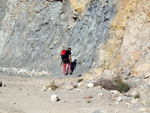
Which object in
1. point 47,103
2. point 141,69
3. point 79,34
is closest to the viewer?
point 47,103

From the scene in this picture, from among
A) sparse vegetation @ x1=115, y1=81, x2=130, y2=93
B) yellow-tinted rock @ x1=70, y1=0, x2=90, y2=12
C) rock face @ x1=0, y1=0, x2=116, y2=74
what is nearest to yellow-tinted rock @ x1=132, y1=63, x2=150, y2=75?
sparse vegetation @ x1=115, y1=81, x2=130, y2=93

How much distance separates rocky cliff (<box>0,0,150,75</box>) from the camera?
9.45m

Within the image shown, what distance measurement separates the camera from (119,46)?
10.4 metres

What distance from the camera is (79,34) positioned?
552 inches

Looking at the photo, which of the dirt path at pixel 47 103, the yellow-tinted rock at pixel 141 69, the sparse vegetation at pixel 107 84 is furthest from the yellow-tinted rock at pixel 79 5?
the dirt path at pixel 47 103

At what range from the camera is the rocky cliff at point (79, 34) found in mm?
9445

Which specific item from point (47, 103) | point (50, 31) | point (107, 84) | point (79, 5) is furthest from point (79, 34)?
point (47, 103)

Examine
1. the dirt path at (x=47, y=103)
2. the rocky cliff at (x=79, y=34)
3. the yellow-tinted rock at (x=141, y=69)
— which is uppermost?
the rocky cliff at (x=79, y=34)

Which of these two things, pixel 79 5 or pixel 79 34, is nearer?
pixel 79 34

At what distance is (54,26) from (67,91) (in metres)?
11.5

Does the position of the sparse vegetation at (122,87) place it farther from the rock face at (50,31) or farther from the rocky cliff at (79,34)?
the rock face at (50,31)

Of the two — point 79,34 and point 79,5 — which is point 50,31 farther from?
point 79,34

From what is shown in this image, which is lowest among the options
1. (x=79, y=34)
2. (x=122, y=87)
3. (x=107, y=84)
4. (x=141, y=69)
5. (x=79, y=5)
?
(x=122, y=87)

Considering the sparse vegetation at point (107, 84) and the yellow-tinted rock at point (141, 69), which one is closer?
the sparse vegetation at point (107, 84)
